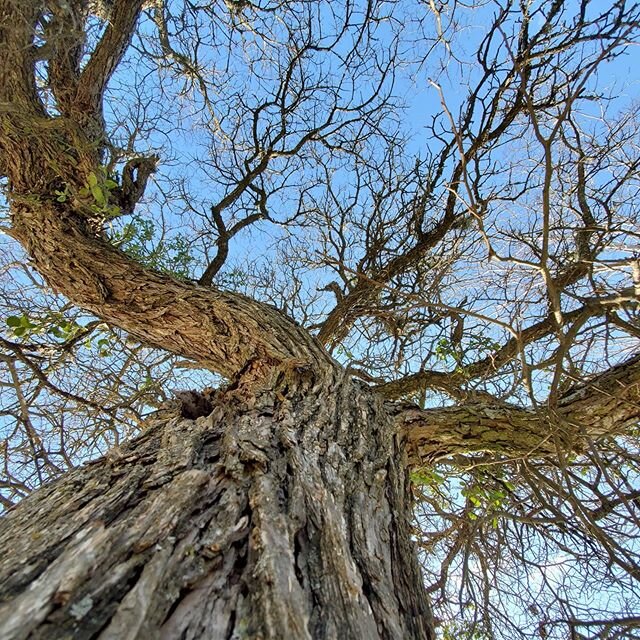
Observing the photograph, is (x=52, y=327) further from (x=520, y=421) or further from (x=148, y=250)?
(x=520, y=421)

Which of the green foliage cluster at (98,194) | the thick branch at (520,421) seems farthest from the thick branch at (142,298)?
the thick branch at (520,421)

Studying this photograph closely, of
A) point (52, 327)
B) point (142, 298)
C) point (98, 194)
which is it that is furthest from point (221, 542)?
point (52, 327)

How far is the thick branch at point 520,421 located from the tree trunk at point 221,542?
489 mm

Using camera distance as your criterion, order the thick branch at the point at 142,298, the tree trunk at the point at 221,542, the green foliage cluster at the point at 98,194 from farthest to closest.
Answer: the green foliage cluster at the point at 98,194 < the thick branch at the point at 142,298 < the tree trunk at the point at 221,542

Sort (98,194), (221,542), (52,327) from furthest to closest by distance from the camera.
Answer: (52,327) → (98,194) → (221,542)

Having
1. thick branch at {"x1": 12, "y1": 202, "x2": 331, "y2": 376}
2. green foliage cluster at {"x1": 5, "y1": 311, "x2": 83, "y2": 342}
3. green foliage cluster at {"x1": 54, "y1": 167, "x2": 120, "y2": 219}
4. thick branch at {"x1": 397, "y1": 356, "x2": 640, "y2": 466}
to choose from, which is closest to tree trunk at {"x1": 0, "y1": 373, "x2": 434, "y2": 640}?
thick branch at {"x1": 397, "y1": 356, "x2": 640, "y2": 466}

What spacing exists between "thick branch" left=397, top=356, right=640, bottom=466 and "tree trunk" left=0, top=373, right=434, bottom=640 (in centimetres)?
49

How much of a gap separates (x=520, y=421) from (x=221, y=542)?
1497mm

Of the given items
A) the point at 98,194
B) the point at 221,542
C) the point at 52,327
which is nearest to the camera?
the point at 221,542

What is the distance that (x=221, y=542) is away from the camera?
2.68 ft

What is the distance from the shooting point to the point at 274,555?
80 centimetres

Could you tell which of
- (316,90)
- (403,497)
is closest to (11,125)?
(316,90)

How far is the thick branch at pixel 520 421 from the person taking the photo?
1895 mm

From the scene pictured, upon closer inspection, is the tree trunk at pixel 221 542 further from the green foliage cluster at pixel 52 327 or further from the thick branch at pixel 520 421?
the green foliage cluster at pixel 52 327
